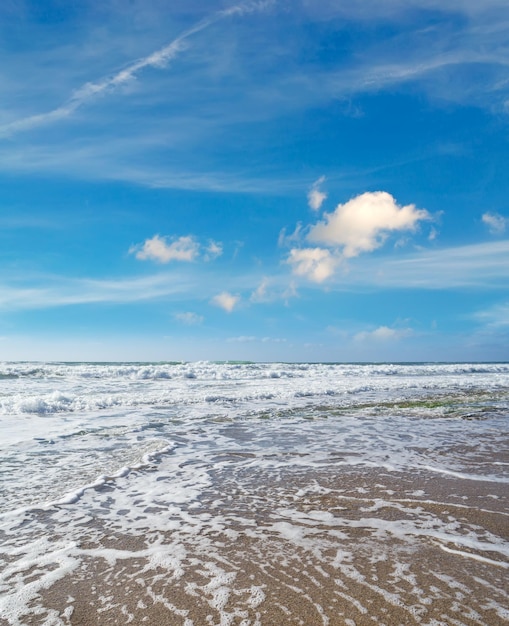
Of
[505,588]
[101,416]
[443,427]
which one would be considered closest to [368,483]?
[505,588]

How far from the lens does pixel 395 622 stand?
8.99 feet

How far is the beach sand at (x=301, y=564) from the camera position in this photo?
289cm

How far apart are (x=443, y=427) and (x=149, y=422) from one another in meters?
6.65

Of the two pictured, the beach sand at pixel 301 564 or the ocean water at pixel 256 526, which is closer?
the beach sand at pixel 301 564

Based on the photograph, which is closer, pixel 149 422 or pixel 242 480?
pixel 242 480

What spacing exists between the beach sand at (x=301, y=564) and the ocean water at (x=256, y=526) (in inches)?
0.6

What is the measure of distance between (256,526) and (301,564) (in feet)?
2.95

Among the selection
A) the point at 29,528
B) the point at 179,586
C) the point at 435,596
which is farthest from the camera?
the point at 29,528

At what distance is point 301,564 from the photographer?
3.54m

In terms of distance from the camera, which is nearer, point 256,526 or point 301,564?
point 301,564

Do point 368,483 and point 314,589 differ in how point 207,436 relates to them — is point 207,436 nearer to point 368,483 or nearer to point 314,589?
point 368,483

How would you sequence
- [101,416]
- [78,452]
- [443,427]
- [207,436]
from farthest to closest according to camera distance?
[101,416]
[443,427]
[207,436]
[78,452]

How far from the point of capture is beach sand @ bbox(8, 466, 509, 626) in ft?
9.48

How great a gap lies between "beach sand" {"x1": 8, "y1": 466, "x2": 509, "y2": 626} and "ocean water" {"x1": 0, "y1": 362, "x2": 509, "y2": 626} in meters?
0.01
